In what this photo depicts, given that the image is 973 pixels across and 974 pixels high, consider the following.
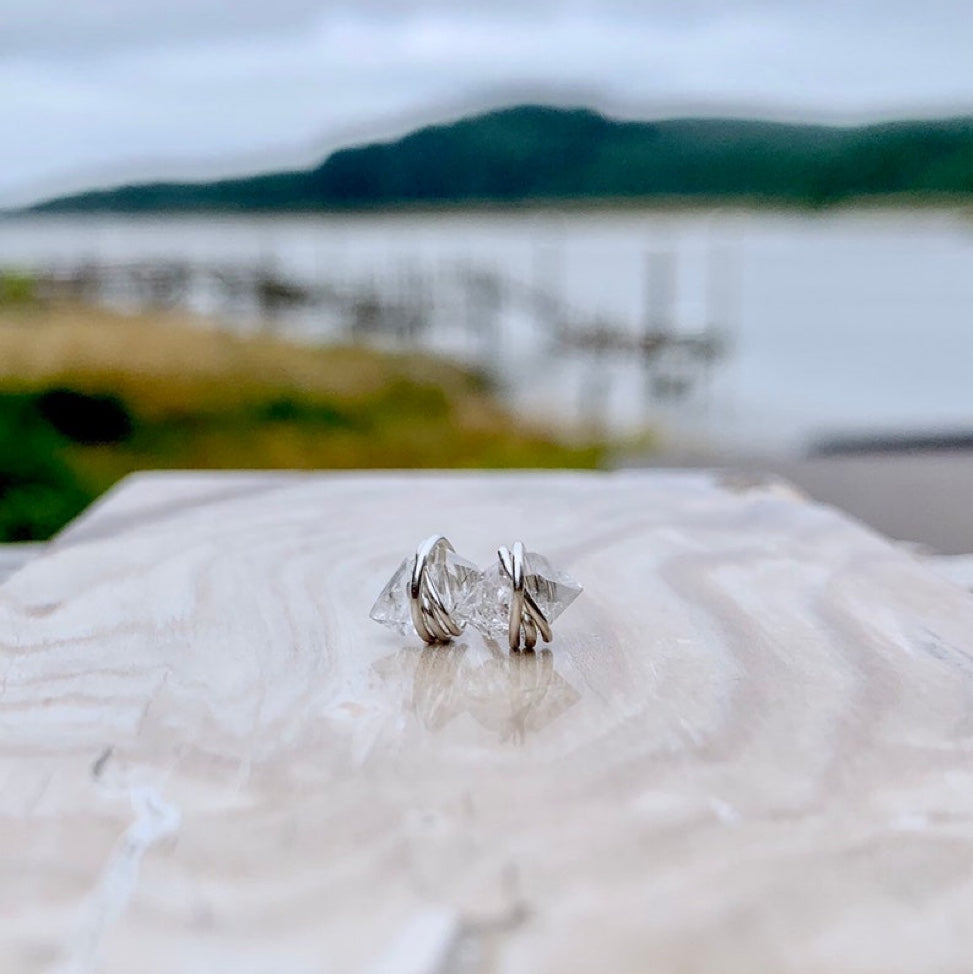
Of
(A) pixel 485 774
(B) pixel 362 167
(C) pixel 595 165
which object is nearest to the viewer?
(A) pixel 485 774

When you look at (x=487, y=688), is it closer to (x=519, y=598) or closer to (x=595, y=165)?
(x=519, y=598)

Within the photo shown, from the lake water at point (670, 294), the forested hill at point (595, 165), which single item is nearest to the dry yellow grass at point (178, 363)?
the lake water at point (670, 294)

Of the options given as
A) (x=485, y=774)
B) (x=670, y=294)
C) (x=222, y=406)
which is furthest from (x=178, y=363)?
(x=670, y=294)

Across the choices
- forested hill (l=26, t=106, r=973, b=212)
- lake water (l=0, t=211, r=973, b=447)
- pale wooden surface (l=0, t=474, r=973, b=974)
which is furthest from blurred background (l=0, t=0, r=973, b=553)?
pale wooden surface (l=0, t=474, r=973, b=974)

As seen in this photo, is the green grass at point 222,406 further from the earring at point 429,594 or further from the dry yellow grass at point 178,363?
the earring at point 429,594

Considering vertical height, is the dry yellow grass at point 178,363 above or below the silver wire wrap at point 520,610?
below

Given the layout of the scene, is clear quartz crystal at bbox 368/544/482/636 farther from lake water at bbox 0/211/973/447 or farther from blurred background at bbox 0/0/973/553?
lake water at bbox 0/211/973/447

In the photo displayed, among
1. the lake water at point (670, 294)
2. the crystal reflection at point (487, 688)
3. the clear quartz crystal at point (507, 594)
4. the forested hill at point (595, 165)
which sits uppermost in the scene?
A: the clear quartz crystal at point (507, 594)
